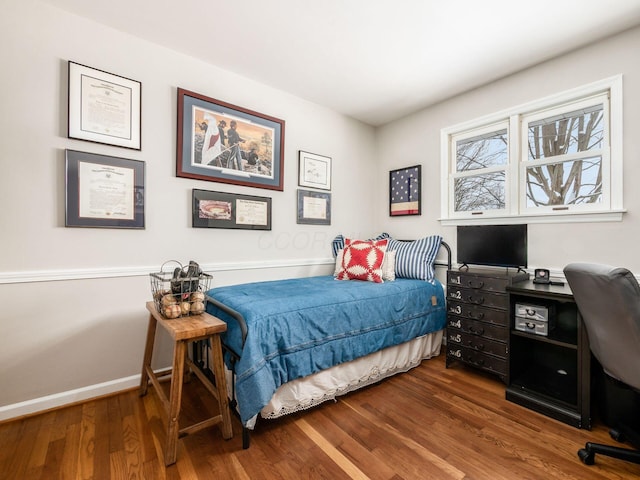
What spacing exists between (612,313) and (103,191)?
298 cm

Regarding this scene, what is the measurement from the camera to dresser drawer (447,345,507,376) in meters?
2.19

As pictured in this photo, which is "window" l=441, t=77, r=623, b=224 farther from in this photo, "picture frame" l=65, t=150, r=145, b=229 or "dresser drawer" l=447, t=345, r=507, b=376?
"picture frame" l=65, t=150, r=145, b=229

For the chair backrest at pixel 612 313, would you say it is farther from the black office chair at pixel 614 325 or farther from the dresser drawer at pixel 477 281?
the dresser drawer at pixel 477 281

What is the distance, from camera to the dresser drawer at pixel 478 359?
7.18 feet

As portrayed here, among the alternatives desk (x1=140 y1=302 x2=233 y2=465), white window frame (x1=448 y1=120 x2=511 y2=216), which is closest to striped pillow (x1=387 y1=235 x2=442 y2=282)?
white window frame (x1=448 y1=120 x2=511 y2=216)

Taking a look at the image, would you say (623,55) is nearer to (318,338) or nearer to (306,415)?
(318,338)

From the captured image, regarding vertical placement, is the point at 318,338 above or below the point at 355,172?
below

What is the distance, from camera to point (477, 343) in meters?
2.33

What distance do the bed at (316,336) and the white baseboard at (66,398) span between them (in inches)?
34.9

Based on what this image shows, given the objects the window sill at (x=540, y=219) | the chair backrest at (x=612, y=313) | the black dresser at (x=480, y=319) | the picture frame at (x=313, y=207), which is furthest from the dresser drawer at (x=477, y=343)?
the picture frame at (x=313, y=207)

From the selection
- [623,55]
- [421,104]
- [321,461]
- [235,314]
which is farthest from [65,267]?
[623,55]

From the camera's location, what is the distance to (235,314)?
5.40ft

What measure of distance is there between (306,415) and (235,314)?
0.82 m

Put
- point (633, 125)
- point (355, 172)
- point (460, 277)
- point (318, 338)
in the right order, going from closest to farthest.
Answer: point (318, 338) < point (633, 125) < point (460, 277) < point (355, 172)
